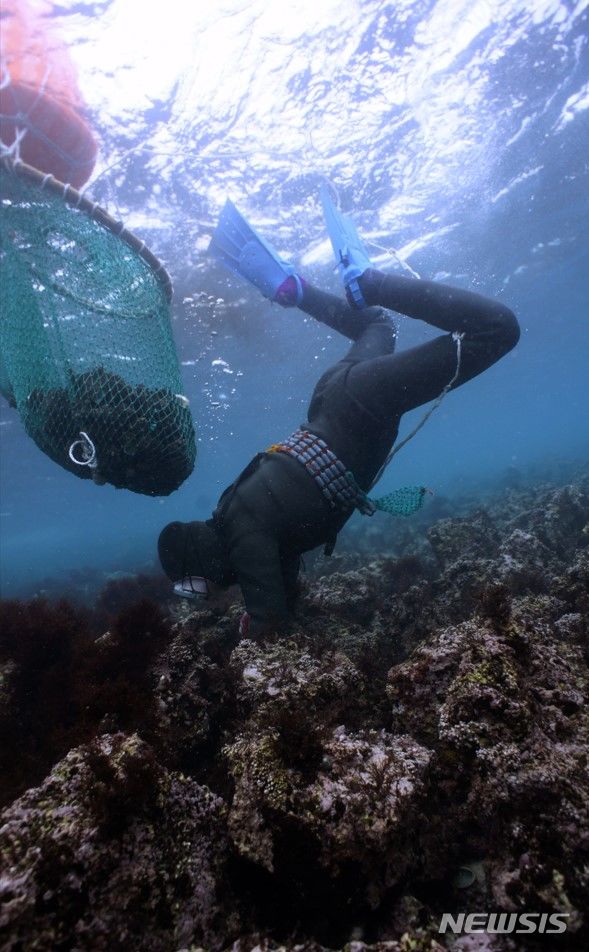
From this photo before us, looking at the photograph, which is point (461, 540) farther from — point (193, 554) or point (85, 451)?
point (85, 451)

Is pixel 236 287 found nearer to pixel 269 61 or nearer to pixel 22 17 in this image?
pixel 269 61

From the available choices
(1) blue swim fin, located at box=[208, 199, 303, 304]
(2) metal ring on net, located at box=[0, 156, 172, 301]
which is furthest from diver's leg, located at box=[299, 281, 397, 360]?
(2) metal ring on net, located at box=[0, 156, 172, 301]

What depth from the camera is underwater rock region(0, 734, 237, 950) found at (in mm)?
1519

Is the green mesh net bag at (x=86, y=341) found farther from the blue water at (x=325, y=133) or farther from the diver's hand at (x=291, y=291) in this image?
Answer: the blue water at (x=325, y=133)

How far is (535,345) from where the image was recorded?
38.5 metres

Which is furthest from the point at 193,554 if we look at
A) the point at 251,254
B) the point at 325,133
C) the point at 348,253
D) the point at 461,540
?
the point at 325,133

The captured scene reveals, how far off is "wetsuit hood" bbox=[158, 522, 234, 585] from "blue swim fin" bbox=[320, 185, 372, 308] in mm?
3307

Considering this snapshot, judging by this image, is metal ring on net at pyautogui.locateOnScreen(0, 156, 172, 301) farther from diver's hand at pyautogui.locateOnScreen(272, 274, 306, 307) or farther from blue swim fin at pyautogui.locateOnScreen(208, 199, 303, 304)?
diver's hand at pyautogui.locateOnScreen(272, 274, 306, 307)

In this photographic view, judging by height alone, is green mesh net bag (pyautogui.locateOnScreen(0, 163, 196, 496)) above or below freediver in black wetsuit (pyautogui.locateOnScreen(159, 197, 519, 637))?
above

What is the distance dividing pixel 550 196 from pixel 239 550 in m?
20.8

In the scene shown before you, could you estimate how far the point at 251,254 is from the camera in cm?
578

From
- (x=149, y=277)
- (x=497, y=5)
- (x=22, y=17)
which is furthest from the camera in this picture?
(x=497, y=5)

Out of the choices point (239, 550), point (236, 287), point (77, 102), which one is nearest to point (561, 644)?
point (239, 550)

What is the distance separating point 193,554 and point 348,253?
4109mm
